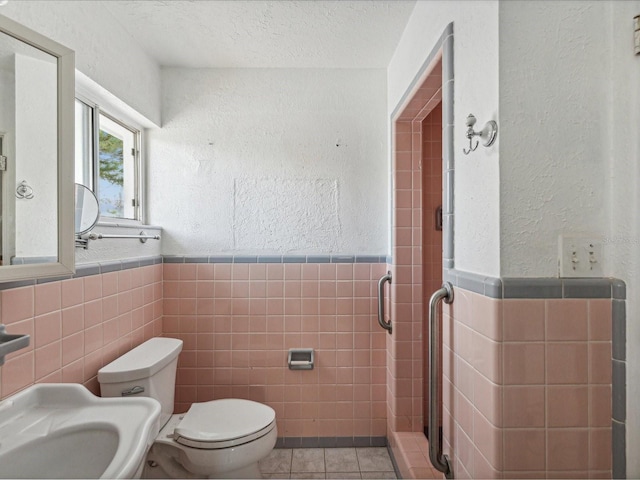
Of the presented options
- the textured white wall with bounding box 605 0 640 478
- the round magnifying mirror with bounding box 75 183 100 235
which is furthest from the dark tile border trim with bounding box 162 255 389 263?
the textured white wall with bounding box 605 0 640 478

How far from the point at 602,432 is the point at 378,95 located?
6.46 ft

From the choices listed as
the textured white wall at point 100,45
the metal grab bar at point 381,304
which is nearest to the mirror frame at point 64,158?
the textured white wall at point 100,45

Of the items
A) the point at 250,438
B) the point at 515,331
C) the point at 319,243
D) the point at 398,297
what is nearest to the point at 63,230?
the point at 250,438

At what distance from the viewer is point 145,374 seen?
60.4 inches

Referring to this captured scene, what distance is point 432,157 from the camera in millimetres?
2250

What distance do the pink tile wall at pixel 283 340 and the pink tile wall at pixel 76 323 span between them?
0.29 m

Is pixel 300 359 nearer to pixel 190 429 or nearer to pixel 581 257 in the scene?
pixel 190 429

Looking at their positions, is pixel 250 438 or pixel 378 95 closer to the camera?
pixel 250 438

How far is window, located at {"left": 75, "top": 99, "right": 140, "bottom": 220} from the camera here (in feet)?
5.45

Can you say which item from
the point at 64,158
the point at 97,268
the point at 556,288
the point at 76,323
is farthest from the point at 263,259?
the point at 556,288

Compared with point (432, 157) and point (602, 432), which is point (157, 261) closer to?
point (432, 157)

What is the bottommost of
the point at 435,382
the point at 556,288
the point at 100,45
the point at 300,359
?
the point at 300,359

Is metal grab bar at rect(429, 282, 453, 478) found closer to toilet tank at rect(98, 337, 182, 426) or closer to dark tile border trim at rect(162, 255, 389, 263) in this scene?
dark tile border trim at rect(162, 255, 389, 263)

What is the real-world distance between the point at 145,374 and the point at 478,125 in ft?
5.43
